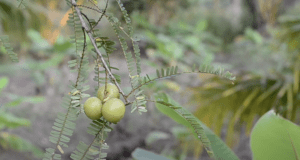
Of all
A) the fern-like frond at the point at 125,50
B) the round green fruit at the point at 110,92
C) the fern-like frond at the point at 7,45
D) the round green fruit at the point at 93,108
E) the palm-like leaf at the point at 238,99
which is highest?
the palm-like leaf at the point at 238,99

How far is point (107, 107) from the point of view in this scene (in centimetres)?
22

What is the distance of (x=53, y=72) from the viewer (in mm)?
1964

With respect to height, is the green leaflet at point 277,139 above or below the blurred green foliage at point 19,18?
below

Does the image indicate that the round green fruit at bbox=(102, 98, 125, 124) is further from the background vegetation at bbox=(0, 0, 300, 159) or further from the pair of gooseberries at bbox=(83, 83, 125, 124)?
the background vegetation at bbox=(0, 0, 300, 159)

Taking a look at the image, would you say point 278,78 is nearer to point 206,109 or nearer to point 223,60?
point 206,109

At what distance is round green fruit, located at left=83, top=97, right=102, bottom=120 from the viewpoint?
0.75ft

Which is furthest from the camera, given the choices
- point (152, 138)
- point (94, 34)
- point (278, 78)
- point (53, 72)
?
Result: point (53, 72)

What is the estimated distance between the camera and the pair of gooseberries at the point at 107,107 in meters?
0.22

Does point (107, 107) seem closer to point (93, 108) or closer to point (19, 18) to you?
point (93, 108)

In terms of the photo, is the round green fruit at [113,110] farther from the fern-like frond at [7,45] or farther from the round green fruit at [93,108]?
the fern-like frond at [7,45]

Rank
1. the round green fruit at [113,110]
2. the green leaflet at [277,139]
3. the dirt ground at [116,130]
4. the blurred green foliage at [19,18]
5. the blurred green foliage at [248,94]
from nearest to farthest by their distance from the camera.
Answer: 1. the round green fruit at [113,110]
2. the green leaflet at [277,139]
3. the blurred green foliage at [248,94]
4. the dirt ground at [116,130]
5. the blurred green foliage at [19,18]

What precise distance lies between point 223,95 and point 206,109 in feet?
0.30

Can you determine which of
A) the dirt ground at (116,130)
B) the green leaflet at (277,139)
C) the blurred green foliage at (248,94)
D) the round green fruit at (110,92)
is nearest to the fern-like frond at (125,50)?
the round green fruit at (110,92)

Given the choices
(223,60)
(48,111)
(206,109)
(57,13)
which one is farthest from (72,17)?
(223,60)
